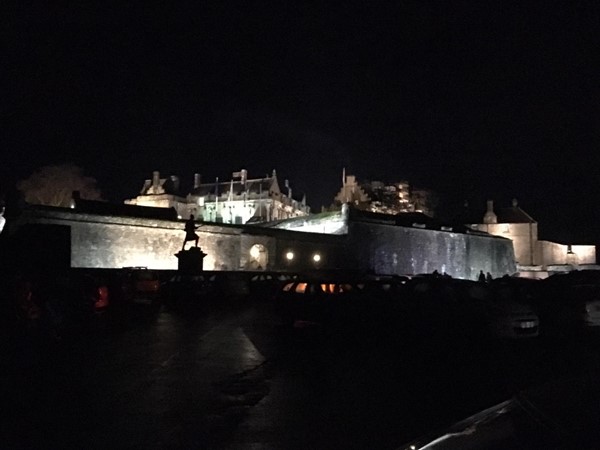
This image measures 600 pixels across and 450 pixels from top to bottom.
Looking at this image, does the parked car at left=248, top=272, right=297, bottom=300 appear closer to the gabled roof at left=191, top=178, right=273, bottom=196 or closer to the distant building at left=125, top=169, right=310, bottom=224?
the distant building at left=125, top=169, right=310, bottom=224

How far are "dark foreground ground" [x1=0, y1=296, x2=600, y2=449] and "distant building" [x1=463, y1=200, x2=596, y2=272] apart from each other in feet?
241

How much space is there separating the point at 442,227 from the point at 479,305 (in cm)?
5984

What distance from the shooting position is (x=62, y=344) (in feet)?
48.0

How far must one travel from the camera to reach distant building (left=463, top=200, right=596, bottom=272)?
85.8m

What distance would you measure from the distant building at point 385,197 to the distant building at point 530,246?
68.2ft

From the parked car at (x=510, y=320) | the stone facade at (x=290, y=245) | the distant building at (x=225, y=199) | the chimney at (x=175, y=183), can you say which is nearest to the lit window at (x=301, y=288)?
the parked car at (x=510, y=320)

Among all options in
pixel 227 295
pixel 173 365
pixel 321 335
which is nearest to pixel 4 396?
pixel 173 365

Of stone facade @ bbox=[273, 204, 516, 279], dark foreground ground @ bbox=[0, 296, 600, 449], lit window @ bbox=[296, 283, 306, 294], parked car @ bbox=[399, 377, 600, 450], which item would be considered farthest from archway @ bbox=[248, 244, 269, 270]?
parked car @ bbox=[399, 377, 600, 450]

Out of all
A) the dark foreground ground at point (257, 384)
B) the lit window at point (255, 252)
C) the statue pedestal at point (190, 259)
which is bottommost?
the dark foreground ground at point (257, 384)

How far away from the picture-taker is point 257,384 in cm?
958

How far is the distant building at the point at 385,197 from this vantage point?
10669 cm

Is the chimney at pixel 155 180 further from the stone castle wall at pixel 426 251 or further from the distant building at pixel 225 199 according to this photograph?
the stone castle wall at pixel 426 251

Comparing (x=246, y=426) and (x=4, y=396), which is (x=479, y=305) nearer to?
(x=246, y=426)

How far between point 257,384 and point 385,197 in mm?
102759
